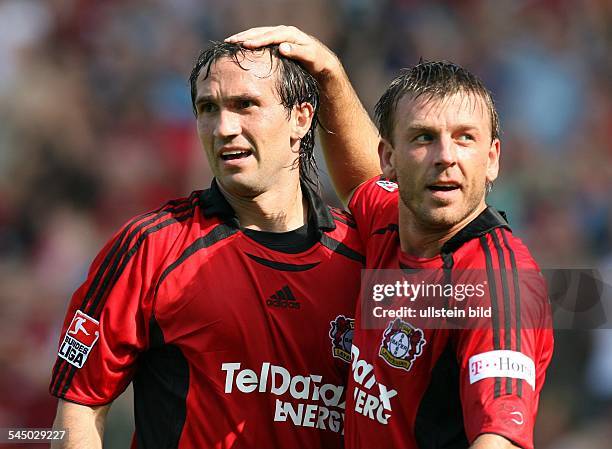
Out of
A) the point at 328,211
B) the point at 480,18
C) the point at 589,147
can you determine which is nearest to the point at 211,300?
the point at 328,211

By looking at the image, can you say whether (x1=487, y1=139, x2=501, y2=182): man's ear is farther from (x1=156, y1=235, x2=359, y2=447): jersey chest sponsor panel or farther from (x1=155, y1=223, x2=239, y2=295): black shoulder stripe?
(x1=155, y1=223, x2=239, y2=295): black shoulder stripe

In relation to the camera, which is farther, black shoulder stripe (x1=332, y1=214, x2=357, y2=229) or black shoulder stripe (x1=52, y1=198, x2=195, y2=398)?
black shoulder stripe (x1=332, y1=214, x2=357, y2=229)

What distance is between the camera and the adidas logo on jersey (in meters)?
3.33

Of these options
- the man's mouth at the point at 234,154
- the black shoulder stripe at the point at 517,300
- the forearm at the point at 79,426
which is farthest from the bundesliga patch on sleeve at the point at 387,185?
the forearm at the point at 79,426

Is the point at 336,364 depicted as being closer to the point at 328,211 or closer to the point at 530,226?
Answer: the point at 328,211

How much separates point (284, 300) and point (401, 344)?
0.56 metres

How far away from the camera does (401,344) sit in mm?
2939

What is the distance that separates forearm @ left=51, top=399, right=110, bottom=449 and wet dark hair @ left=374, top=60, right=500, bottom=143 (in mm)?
1379

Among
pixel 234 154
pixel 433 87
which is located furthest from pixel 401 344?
pixel 234 154

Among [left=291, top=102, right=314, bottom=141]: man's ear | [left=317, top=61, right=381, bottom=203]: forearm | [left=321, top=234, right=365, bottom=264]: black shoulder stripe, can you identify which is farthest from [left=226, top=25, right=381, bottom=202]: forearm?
[left=321, top=234, right=365, bottom=264]: black shoulder stripe

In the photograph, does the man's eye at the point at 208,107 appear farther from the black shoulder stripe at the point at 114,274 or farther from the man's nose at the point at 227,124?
the black shoulder stripe at the point at 114,274

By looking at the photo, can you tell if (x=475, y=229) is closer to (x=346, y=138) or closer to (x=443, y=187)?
(x=443, y=187)

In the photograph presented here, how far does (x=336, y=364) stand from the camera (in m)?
3.36

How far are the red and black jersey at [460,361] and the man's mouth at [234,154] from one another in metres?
0.62
